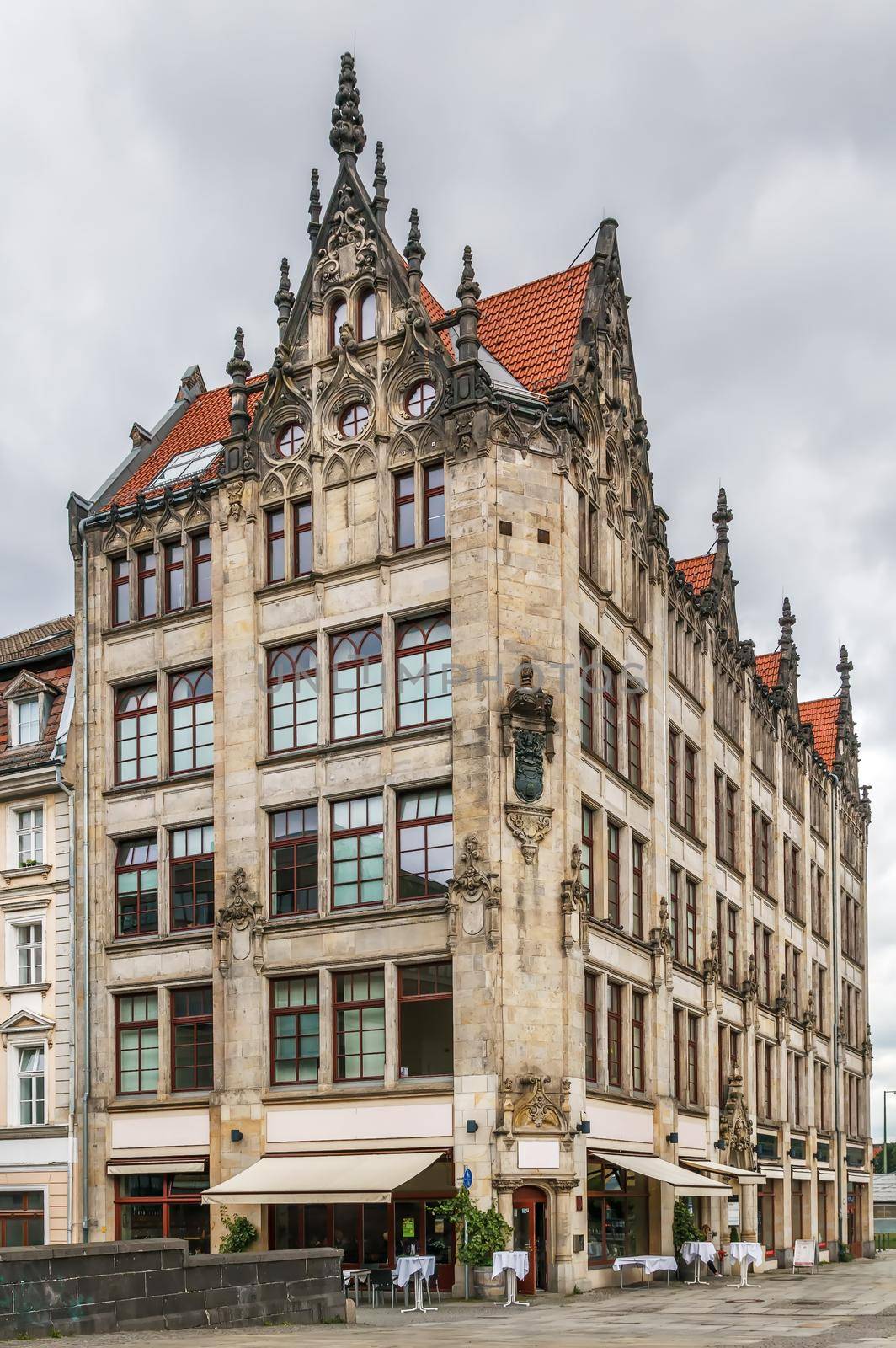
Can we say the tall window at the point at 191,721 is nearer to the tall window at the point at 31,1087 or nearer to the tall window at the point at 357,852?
the tall window at the point at 357,852

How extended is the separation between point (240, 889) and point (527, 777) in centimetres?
868

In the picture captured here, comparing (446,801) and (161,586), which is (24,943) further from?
(446,801)

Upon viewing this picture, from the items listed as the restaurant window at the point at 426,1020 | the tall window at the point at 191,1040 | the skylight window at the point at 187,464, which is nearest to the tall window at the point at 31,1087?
the tall window at the point at 191,1040

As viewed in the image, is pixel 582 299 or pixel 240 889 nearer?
pixel 240 889

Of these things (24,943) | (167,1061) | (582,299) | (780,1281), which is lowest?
(780,1281)

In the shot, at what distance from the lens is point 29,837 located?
168ft

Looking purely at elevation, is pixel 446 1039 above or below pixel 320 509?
below

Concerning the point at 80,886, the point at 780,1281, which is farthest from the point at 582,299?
the point at 780,1281

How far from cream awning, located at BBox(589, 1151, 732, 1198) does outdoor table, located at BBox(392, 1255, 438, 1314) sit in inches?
268

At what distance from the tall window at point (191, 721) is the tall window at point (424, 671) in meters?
6.53

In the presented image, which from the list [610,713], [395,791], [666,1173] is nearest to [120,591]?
[395,791]

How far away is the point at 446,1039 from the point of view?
4084 centimetres

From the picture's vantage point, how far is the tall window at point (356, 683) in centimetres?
4422

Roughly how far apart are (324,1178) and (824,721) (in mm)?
51126
